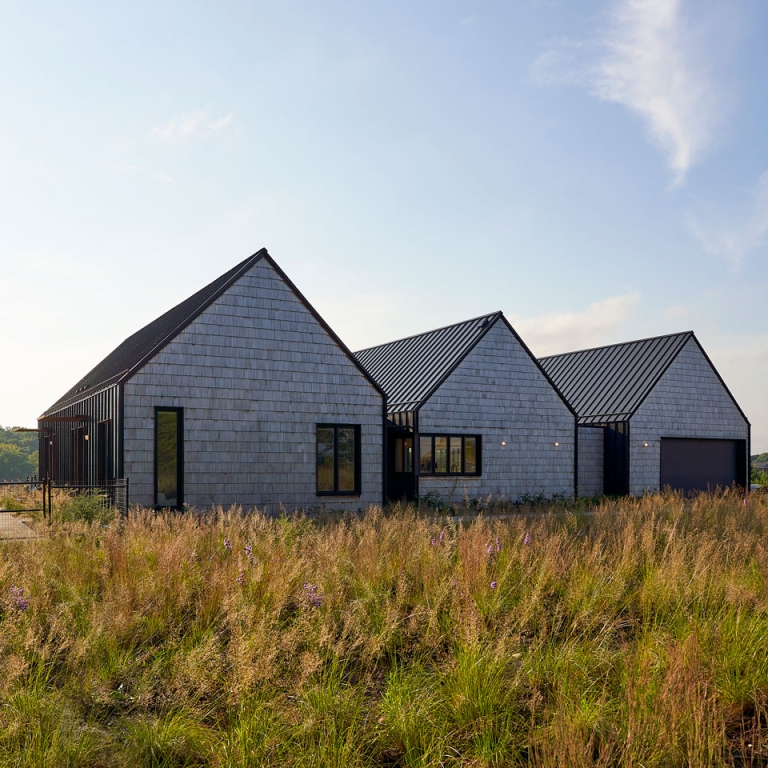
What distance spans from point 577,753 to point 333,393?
15.6m

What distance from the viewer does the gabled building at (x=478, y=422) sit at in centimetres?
2206

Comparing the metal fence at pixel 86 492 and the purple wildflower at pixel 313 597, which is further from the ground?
the purple wildflower at pixel 313 597

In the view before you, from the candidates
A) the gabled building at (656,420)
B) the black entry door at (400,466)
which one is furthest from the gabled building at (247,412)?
the gabled building at (656,420)

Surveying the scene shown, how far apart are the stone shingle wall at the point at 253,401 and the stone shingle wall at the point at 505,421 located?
3.22 m

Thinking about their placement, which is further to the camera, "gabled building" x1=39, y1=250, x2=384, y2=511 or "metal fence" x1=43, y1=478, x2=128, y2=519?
"gabled building" x1=39, y1=250, x2=384, y2=511

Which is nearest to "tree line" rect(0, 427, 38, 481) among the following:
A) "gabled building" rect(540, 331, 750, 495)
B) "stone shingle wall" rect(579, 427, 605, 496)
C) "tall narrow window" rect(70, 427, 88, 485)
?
"tall narrow window" rect(70, 427, 88, 485)

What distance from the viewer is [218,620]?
6.77 m

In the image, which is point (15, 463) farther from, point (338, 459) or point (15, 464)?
point (338, 459)

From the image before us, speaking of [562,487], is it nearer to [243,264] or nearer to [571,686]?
[243,264]

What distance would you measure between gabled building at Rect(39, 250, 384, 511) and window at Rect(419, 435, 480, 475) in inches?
95.1

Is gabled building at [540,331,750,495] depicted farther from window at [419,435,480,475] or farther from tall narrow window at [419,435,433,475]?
tall narrow window at [419,435,433,475]

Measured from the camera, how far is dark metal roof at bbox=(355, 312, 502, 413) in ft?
74.6

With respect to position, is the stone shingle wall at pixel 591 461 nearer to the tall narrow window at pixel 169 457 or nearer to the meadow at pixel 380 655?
the tall narrow window at pixel 169 457

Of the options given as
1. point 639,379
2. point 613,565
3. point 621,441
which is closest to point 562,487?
point 621,441
